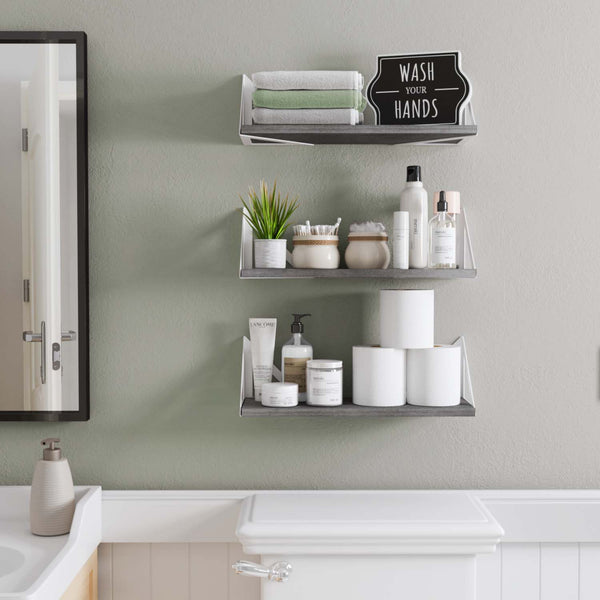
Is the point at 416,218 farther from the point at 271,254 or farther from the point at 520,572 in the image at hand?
the point at 520,572

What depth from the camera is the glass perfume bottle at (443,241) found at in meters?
1.51

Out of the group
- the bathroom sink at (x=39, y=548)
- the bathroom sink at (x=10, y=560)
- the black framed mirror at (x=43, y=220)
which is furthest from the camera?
the black framed mirror at (x=43, y=220)

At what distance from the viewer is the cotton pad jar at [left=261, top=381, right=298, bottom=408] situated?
4.88 feet

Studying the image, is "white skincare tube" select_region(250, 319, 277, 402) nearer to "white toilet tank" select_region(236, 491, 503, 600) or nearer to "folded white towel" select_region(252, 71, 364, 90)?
"white toilet tank" select_region(236, 491, 503, 600)

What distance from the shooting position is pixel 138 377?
163 cm

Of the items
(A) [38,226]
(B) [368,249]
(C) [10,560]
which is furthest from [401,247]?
(C) [10,560]

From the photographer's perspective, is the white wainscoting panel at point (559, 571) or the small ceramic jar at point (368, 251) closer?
the small ceramic jar at point (368, 251)

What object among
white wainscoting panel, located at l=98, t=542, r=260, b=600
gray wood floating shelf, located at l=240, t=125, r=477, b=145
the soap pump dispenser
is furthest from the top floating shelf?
white wainscoting panel, located at l=98, t=542, r=260, b=600

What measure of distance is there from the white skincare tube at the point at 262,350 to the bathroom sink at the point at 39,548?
46cm

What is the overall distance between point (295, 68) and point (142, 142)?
41 centimetres

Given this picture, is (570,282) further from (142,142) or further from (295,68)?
(142,142)

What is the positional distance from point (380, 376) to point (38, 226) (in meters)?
0.87

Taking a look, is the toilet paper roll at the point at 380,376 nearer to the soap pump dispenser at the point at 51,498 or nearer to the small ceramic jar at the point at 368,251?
the small ceramic jar at the point at 368,251

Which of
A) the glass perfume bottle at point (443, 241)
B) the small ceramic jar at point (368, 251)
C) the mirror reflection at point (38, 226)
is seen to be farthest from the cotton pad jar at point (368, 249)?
the mirror reflection at point (38, 226)
